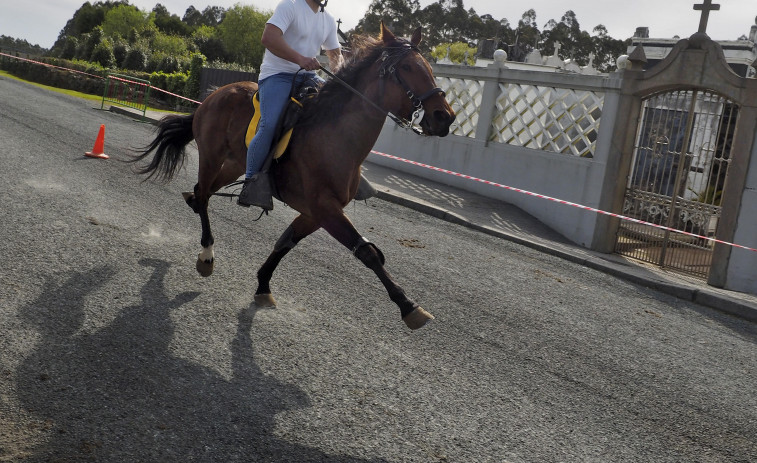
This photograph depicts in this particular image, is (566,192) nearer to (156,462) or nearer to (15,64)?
(156,462)

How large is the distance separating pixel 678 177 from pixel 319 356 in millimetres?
7990

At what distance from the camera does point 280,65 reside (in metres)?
5.97

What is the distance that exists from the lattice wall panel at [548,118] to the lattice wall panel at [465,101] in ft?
2.01

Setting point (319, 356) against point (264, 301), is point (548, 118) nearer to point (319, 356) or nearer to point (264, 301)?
point (264, 301)

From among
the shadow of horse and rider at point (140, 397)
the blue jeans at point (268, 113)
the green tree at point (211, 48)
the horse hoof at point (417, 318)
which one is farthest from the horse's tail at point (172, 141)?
the green tree at point (211, 48)

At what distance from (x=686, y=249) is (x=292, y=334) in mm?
7778

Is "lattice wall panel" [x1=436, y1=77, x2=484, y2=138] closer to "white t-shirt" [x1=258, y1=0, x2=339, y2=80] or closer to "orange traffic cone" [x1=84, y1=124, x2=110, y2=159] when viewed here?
"orange traffic cone" [x1=84, y1=124, x2=110, y2=159]

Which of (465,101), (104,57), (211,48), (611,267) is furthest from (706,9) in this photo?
(211,48)

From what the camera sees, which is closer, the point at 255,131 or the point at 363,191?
the point at 255,131

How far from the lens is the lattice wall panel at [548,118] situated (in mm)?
12805

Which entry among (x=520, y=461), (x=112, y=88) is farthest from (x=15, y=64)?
(x=520, y=461)

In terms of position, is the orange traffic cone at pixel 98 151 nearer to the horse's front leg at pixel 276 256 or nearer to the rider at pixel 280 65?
the rider at pixel 280 65

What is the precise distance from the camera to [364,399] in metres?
4.45

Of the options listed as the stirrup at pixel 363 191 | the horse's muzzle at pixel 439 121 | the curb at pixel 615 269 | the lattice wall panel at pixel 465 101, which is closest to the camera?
the horse's muzzle at pixel 439 121
